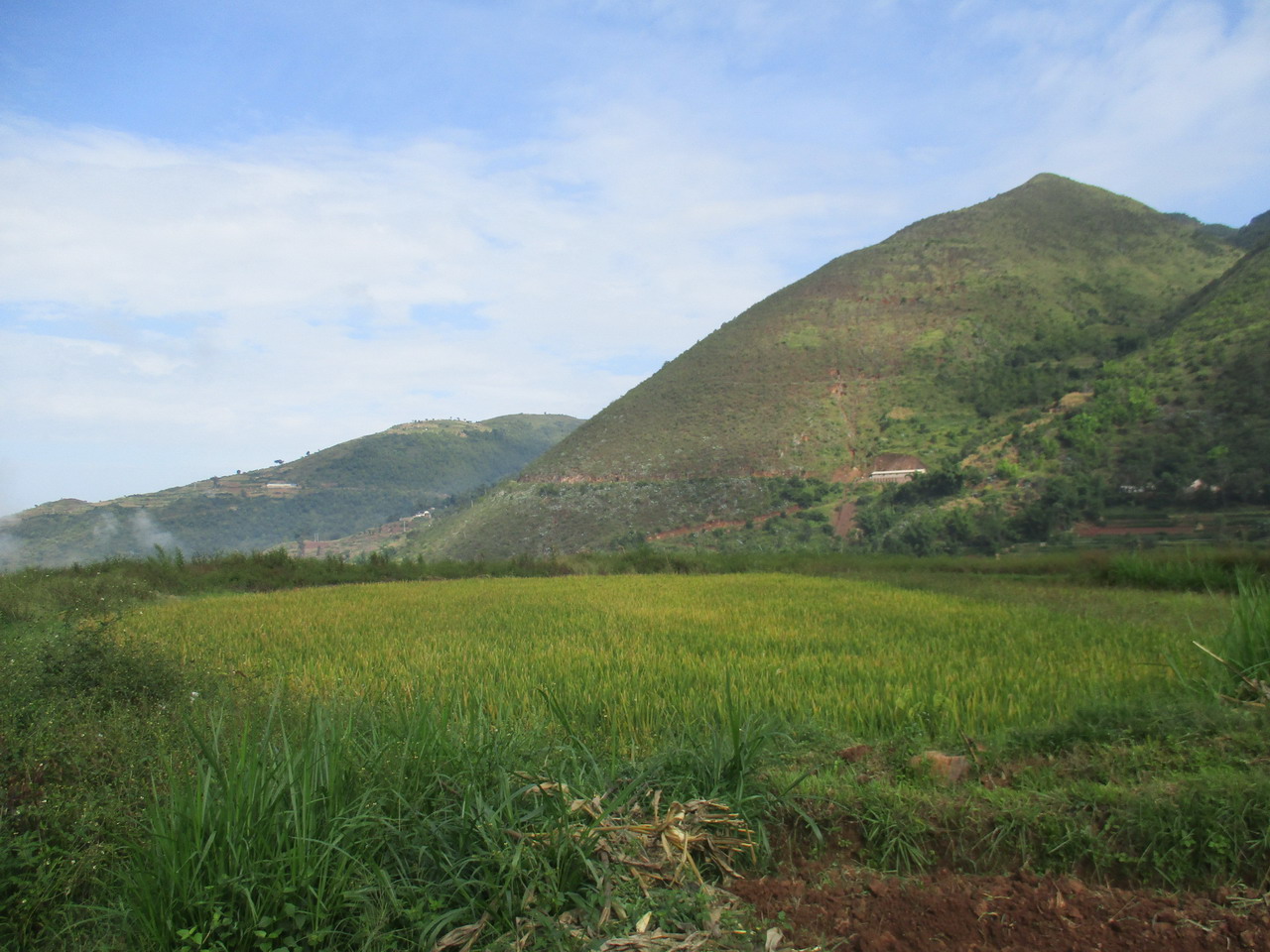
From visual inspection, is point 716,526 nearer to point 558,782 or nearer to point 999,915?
point 558,782

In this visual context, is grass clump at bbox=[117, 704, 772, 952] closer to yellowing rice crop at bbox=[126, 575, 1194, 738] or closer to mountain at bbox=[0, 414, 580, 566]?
yellowing rice crop at bbox=[126, 575, 1194, 738]

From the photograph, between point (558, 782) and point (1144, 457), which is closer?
point (558, 782)

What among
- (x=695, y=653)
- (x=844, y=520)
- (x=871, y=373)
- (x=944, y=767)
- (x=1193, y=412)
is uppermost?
(x=871, y=373)

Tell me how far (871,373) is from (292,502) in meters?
54.9

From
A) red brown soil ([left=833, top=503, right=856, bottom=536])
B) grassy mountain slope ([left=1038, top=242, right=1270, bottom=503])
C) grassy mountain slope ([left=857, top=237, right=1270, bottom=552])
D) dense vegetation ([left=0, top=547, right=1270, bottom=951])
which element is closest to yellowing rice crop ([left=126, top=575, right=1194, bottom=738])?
dense vegetation ([left=0, top=547, right=1270, bottom=951])

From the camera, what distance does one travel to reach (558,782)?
118 inches

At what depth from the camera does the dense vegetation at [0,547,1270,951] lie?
2.51m

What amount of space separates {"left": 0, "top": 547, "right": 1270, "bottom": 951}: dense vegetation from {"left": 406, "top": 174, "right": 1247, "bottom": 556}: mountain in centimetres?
3726

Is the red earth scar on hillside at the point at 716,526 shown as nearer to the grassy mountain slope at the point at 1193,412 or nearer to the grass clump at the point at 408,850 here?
the grassy mountain slope at the point at 1193,412

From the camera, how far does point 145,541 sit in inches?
2125

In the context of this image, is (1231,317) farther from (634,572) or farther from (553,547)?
(553,547)

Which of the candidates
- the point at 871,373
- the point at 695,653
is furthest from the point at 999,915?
the point at 871,373

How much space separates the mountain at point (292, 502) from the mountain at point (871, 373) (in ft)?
67.0

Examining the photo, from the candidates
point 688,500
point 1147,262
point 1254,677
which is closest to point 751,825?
point 1254,677
